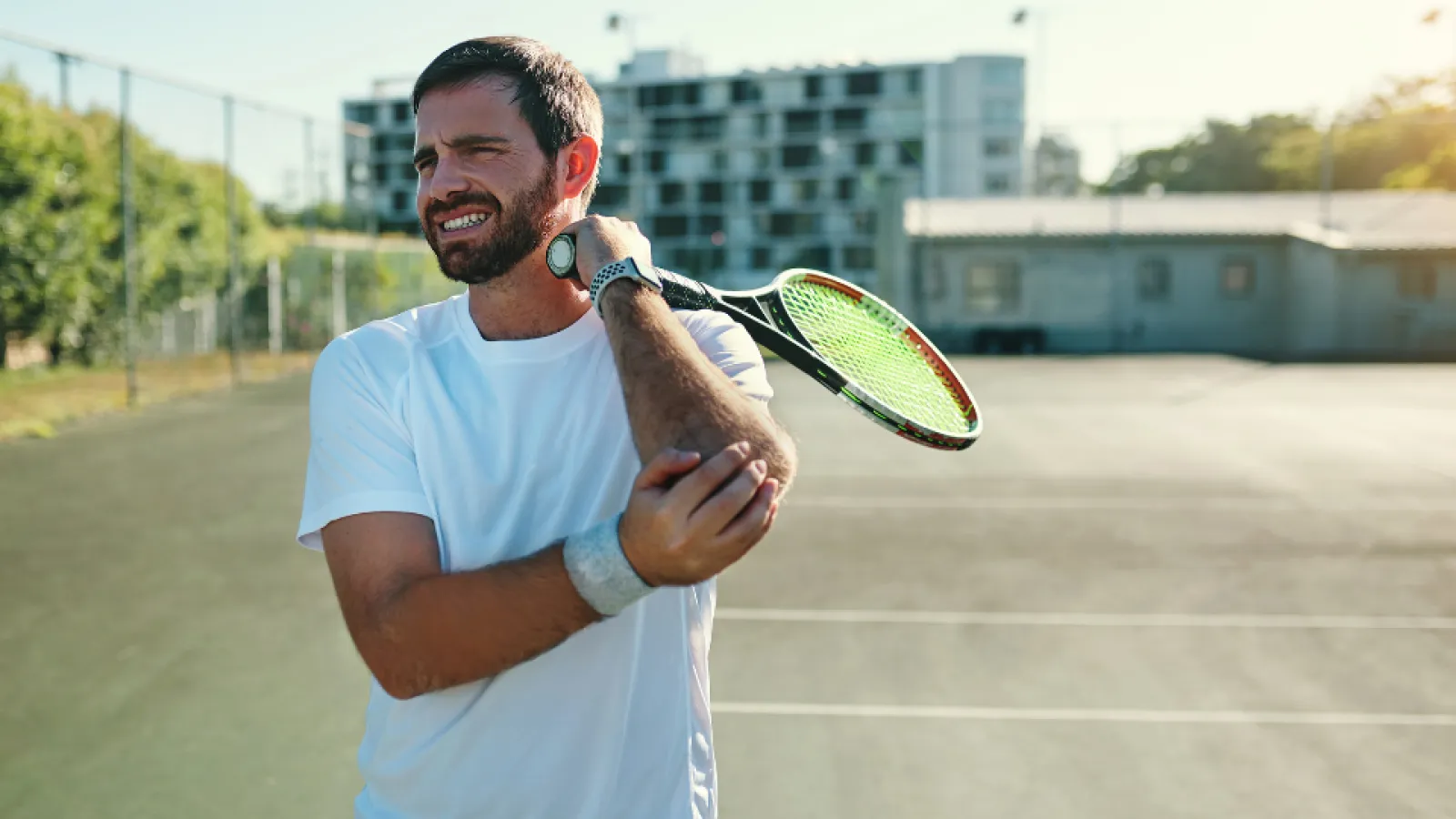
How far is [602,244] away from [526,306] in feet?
0.72

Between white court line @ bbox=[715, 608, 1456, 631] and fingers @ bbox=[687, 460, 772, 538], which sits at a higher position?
fingers @ bbox=[687, 460, 772, 538]

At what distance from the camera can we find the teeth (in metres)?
1.62

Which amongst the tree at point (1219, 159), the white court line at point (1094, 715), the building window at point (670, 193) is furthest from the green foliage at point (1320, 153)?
the white court line at point (1094, 715)

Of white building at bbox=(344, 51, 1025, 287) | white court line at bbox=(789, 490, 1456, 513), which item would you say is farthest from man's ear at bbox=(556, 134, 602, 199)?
white building at bbox=(344, 51, 1025, 287)

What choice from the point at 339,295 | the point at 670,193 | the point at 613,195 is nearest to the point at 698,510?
the point at 339,295

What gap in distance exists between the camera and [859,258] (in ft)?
220

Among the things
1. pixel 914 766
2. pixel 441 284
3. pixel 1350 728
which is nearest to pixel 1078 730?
pixel 914 766

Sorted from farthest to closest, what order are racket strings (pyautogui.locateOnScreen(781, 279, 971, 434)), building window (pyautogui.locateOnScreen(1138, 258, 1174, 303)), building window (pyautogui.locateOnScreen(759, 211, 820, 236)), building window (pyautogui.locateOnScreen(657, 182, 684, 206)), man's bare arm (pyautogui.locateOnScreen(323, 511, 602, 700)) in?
building window (pyautogui.locateOnScreen(657, 182, 684, 206)), building window (pyautogui.locateOnScreen(759, 211, 820, 236)), building window (pyautogui.locateOnScreen(1138, 258, 1174, 303)), racket strings (pyautogui.locateOnScreen(781, 279, 971, 434)), man's bare arm (pyautogui.locateOnScreen(323, 511, 602, 700))

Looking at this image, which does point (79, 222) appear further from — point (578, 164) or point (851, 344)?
point (578, 164)

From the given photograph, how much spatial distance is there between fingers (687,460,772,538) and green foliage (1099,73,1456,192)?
98.6ft

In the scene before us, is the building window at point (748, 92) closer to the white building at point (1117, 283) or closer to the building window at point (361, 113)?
the building window at point (361, 113)

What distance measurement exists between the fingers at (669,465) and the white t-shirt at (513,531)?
1.31 ft

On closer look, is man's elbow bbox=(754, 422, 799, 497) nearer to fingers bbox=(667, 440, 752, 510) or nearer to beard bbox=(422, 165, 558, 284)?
fingers bbox=(667, 440, 752, 510)

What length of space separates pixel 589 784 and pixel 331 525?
429 millimetres
